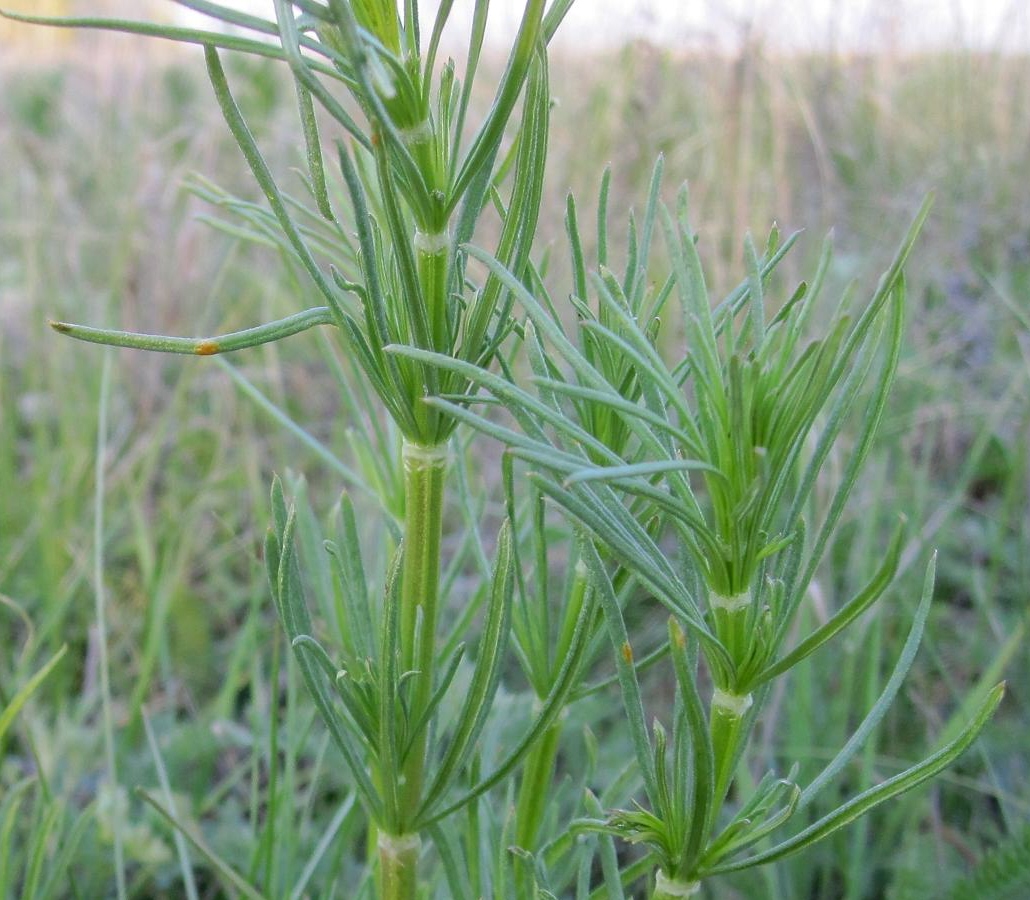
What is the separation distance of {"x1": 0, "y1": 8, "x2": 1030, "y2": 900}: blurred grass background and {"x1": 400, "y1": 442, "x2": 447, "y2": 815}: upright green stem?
14 cm

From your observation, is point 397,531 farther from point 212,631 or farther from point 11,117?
point 11,117

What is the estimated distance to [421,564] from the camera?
0.41 metres

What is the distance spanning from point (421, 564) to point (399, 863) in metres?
0.15

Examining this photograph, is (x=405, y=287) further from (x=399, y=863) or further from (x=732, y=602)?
(x=399, y=863)

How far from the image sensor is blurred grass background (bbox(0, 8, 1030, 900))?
37.0 inches

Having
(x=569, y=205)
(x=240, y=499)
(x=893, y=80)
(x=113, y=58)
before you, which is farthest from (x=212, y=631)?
(x=113, y=58)

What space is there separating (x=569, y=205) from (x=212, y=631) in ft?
3.82

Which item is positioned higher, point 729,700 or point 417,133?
point 417,133

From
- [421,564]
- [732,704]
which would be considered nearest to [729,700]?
[732,704]

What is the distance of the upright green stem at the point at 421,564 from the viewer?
0.41 metres

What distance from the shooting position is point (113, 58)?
3.17 metres

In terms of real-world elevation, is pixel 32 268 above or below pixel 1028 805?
above

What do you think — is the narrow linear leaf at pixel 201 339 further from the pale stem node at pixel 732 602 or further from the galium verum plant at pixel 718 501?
the pale stem node at pixel 732 602

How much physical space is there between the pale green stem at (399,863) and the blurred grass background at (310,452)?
0.13 meters
